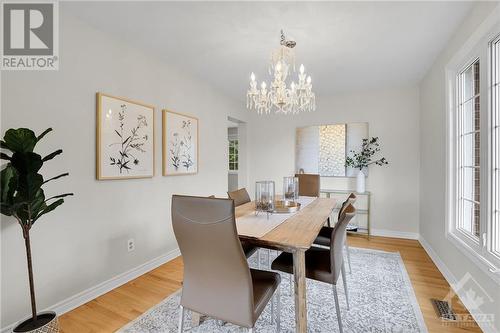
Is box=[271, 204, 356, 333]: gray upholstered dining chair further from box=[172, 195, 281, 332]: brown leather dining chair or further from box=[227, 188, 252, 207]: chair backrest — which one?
box=[227, 188, 252, 207]: chair backrest

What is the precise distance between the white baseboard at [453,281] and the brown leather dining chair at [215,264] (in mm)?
1601

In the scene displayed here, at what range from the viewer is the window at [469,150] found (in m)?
2.00

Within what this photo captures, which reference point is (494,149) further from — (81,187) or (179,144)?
(81,187)

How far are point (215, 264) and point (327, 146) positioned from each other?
11.5 feet

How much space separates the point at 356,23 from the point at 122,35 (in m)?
2.14

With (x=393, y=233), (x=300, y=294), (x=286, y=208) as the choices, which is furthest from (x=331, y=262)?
(x=393, y=233)

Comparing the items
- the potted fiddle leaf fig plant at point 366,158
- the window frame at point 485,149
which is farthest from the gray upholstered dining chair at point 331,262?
the potted fiddle leaf fig plant at point 366,158

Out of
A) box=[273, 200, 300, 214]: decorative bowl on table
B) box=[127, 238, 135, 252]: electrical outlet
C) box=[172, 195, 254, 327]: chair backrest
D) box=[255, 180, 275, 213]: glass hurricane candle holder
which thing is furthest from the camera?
box=[127, 238, 135, 252]: electrical outlet

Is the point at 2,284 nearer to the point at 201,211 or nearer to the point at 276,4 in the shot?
the point at 201,211

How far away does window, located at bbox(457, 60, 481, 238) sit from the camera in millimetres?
2004

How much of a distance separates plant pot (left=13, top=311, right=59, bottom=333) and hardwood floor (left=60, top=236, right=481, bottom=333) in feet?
0.85

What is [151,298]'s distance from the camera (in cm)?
213

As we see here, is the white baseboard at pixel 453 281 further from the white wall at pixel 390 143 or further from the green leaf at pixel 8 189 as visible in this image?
the green leaf at pixel 8 189

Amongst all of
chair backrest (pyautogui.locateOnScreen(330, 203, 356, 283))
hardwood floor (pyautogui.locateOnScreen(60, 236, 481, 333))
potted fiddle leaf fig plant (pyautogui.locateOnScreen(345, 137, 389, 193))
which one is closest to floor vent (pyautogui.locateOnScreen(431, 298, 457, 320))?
hardwood floor (pyautogui.locateOnScreen(60, 236, 481, 333))
